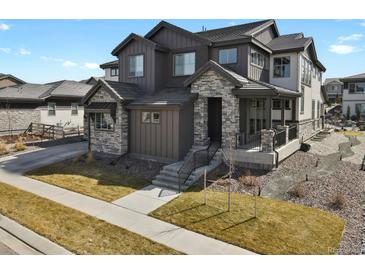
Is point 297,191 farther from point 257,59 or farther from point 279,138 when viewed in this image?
point 257,59

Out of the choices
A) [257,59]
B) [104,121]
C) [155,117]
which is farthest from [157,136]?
[257,59]

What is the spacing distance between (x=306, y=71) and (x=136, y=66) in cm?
1340

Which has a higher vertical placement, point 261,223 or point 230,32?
point 230,32

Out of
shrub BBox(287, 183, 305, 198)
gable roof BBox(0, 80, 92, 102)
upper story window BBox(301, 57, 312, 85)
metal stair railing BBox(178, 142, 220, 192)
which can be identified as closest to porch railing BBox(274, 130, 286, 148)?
metal stair railing BBox(178, 142, 220, 192)

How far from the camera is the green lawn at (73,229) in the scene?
759 cm

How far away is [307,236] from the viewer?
812 centimetres

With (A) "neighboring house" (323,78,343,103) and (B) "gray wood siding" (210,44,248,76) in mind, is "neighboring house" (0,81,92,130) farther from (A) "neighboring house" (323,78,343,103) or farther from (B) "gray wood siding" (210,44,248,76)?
(A) "neighboring house" (323,78,343,103)

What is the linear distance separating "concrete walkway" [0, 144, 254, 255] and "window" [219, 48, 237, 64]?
33.9 ft

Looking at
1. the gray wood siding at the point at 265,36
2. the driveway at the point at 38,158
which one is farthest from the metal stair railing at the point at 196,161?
the gray wood siding at the point at 265,36

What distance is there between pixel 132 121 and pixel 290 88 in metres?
11.5

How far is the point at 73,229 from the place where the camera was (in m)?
8.64

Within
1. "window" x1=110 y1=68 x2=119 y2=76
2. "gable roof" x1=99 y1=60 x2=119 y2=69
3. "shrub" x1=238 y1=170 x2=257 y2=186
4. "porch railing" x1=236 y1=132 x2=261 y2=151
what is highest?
"gable roof" x1=99 y1=60 x2=119 y2=69

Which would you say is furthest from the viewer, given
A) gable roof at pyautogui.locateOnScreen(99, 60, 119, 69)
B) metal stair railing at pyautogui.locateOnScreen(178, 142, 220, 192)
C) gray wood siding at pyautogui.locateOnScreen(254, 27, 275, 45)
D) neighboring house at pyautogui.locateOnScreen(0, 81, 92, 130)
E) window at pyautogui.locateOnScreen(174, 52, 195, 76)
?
gable roof at pyautogui.locateOnScreen(99, 60, 119, 69)

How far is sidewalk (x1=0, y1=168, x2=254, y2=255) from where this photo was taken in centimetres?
762
